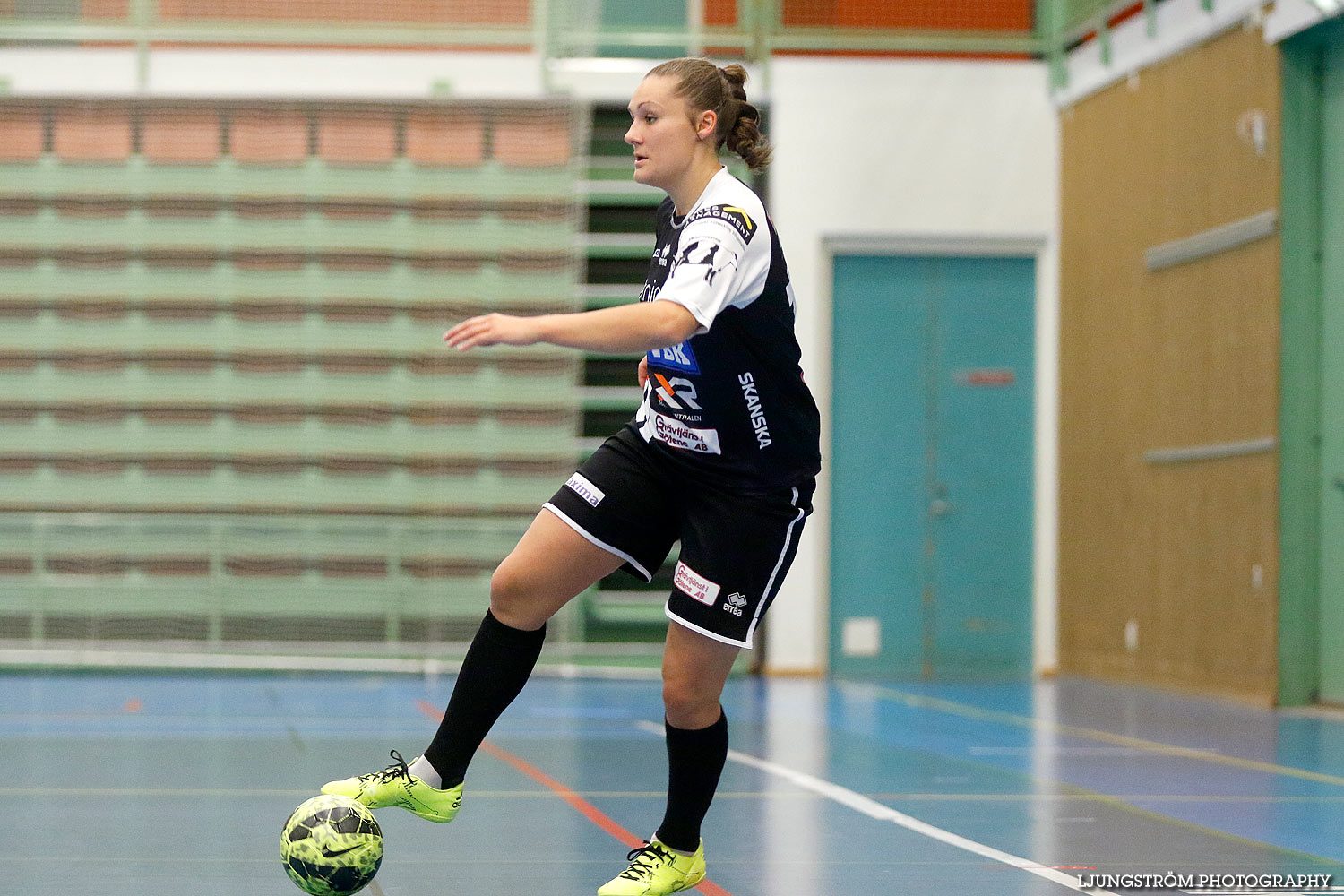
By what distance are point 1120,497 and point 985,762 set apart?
536cm

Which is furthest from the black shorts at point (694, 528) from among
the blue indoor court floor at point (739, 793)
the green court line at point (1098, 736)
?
the green court line at point (1098, 736)

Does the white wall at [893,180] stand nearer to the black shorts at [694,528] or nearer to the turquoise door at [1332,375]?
the turquoise door at [1332,375]

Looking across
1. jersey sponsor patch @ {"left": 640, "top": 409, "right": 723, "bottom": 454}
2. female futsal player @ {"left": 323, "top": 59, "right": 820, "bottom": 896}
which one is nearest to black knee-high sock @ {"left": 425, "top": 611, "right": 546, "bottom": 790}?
female futsal player @ {"left": 323, "top": 59, "right": 820, "bottom": 896}

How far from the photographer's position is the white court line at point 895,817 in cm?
393

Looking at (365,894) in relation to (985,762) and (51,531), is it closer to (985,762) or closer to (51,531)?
(985,762)

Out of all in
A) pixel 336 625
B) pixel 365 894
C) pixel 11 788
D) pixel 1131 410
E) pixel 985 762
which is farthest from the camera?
pixel 336 625

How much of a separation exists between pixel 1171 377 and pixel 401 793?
8252mm

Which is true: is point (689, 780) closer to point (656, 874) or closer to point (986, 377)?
point (656, 874)

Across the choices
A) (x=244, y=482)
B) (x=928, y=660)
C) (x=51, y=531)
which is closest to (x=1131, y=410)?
(x=928, y=660)

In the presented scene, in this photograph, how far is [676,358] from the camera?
11.6 ft

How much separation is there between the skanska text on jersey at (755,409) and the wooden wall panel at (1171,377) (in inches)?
264

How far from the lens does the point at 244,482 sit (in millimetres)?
12211

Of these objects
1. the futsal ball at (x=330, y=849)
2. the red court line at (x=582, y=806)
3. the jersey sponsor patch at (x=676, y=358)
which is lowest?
the red court line at (x=582, y=806)

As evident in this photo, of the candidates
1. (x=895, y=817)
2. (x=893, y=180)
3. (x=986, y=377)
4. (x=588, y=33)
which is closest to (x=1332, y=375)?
(x=986, y=377)
